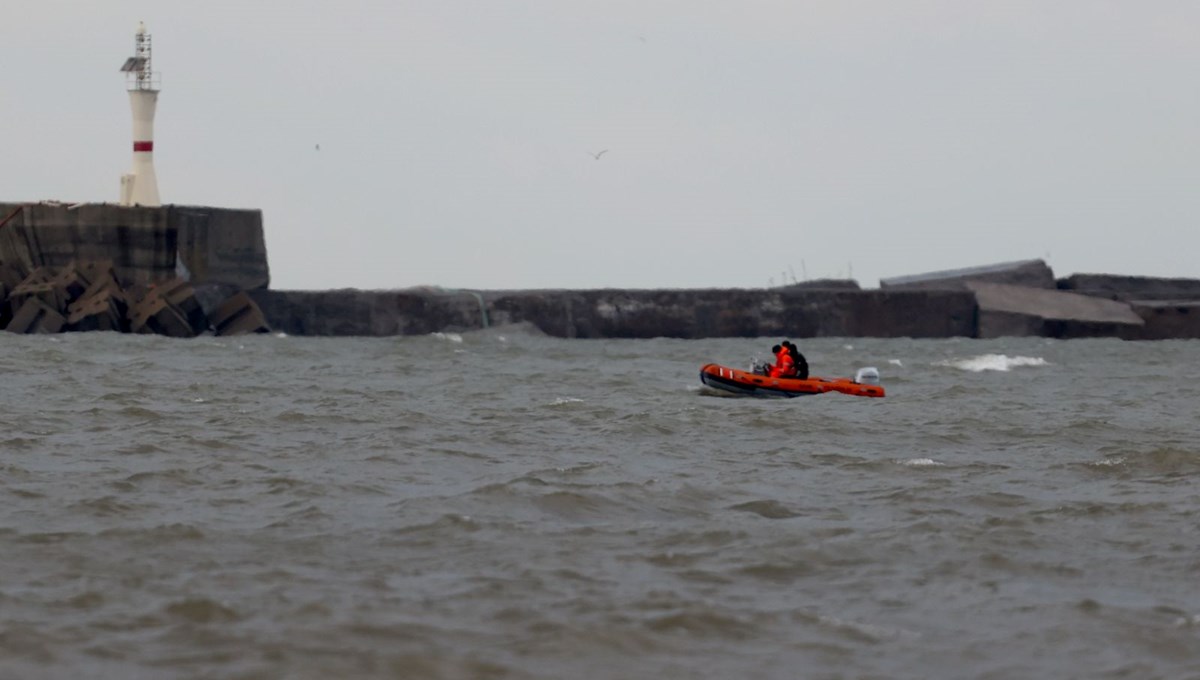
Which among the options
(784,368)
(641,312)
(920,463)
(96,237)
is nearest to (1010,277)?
(641,312)

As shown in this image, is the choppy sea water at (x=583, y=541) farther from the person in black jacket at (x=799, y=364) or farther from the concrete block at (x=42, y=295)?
the concrete block at (x=42, y=295)

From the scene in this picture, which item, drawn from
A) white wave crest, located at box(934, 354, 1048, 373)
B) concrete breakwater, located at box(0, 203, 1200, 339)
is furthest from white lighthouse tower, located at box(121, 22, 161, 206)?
white wave crest, located at box(934, 354, 1048, 373)

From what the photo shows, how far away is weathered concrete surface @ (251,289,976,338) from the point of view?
4650 centimetres

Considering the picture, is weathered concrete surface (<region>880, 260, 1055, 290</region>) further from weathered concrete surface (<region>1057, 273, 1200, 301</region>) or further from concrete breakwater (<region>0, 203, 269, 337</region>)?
concrete breakwater (<region>0, 203, 269, 337</region>)

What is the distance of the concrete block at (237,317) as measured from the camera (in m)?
41.2

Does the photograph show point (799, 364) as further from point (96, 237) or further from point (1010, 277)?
point (1010, 277)

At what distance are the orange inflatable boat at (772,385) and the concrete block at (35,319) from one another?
61.1 feet

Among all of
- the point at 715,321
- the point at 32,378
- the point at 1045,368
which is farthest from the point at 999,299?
the point at 32,378

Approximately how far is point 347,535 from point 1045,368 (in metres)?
27.7

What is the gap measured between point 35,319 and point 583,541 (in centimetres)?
3020

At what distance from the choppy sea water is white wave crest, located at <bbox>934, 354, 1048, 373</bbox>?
14306mm

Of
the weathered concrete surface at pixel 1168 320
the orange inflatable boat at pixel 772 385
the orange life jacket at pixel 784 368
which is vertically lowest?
the orange inflatable boat at pixel 772 385

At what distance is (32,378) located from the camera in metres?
22.5

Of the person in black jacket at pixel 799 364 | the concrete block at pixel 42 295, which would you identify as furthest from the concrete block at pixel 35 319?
the person in black jacket at pixel 799 364
